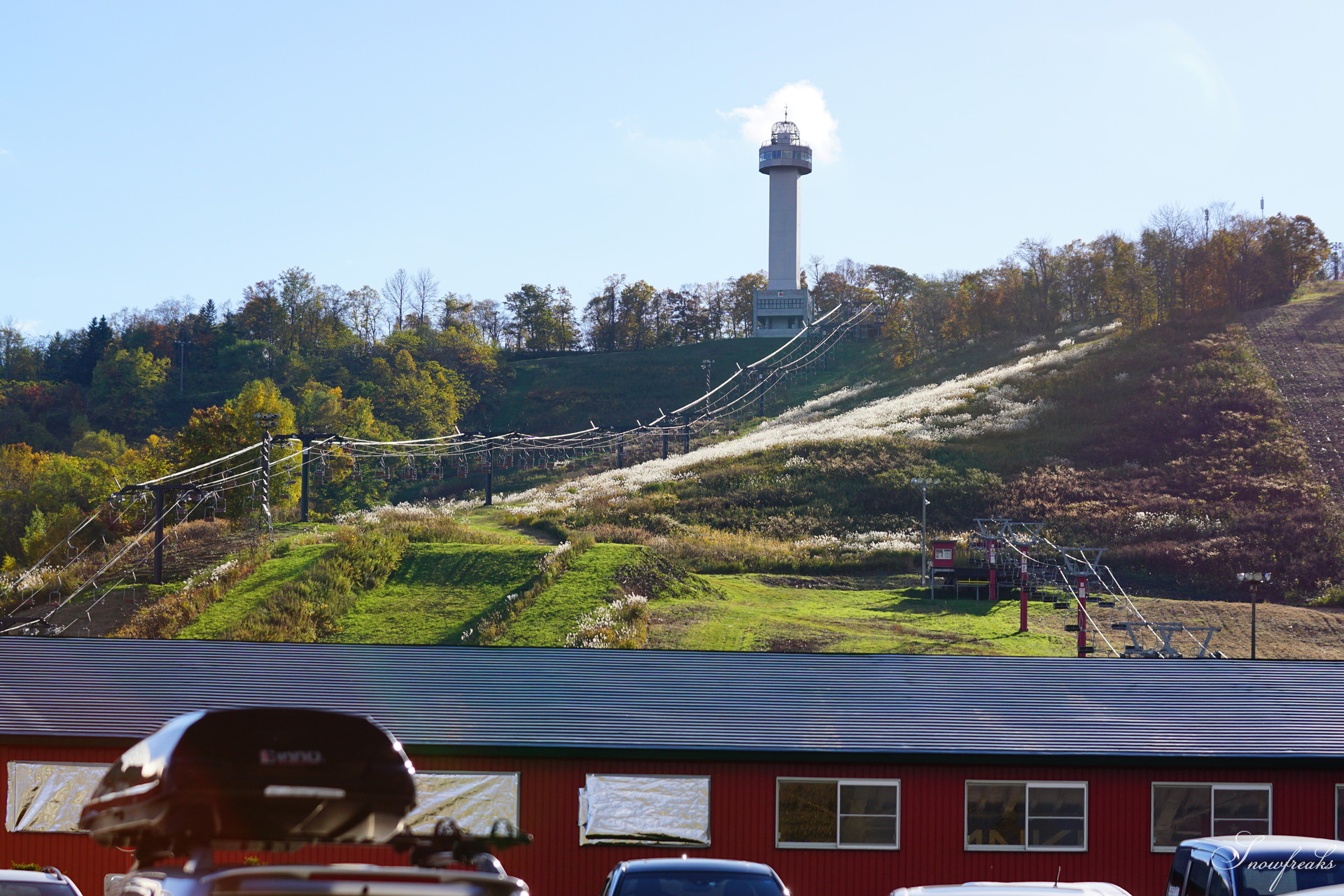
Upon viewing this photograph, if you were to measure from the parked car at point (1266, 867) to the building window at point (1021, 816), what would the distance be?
448 cm

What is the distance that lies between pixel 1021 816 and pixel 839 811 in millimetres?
2577

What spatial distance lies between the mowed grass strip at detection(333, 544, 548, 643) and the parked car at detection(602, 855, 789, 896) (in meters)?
31.7

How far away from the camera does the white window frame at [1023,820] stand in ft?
56.5

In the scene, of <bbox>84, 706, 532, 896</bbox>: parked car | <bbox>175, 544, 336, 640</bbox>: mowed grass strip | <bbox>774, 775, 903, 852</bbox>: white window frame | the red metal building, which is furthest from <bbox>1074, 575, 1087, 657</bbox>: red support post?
<bbox>84, 706, 532, 896</bbox>: parked car

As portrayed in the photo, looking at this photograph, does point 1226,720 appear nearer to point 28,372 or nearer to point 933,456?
point 933,456

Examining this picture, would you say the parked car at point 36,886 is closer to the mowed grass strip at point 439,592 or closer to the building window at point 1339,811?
the building window at point 1339,811

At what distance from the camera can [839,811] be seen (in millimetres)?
17203

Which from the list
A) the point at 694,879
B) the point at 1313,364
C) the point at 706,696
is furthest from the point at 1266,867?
the point at 1313,364

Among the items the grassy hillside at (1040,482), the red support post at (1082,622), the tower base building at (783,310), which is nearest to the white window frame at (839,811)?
the red support post at (1082,622)

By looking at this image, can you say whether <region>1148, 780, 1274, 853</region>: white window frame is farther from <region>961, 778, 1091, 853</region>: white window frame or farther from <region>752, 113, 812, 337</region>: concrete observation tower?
<region>752, 113, 812, 337</region>: concrete observation tower

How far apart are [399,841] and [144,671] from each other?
656 inches

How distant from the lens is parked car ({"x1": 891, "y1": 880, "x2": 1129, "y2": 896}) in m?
10.5

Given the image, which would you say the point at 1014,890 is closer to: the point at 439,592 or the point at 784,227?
the point at 439,592

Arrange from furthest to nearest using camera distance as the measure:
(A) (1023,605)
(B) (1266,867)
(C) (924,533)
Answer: (C) (924,533)
(A) (1023,605)
(B) (1266,867)
